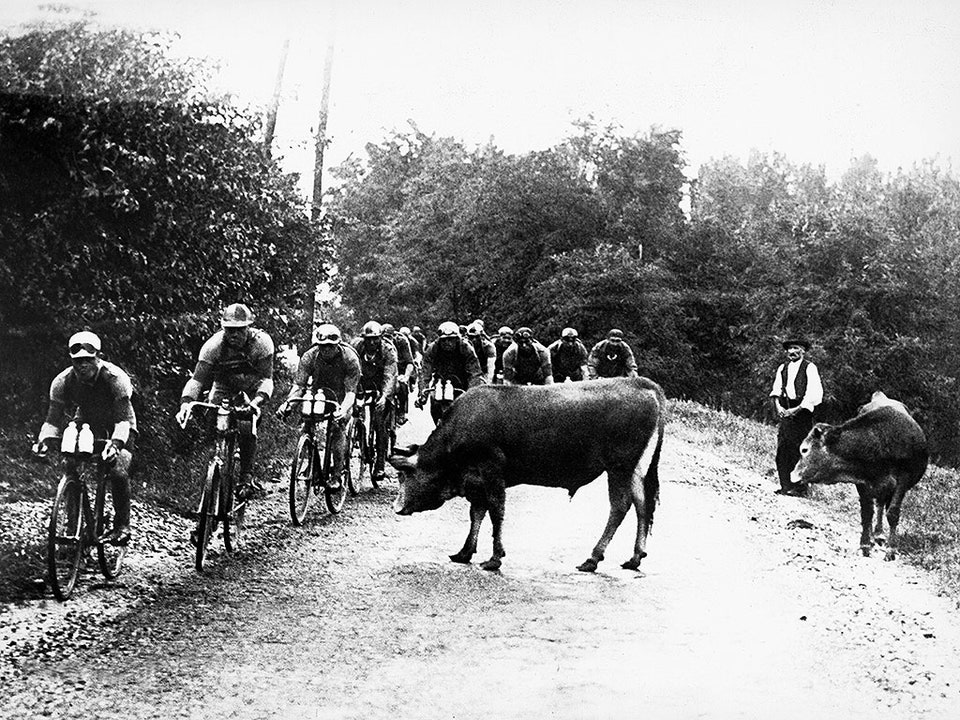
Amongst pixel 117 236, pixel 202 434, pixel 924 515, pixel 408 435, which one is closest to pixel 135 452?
pixel 202 434

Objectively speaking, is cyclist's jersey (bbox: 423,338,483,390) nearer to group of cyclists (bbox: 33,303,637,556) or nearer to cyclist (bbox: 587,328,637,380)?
group of cyclists (bbox: 33,303,637,556)

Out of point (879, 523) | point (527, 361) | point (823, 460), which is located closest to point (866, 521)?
point (879, 523)

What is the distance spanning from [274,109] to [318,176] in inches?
44.8

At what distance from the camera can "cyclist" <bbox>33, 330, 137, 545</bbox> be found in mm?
5844

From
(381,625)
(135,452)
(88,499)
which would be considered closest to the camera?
(381,625)

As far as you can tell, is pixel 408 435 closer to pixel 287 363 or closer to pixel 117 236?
pixel 287 363

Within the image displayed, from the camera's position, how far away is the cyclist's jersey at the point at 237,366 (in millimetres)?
7348

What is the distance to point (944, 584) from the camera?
5.00 m

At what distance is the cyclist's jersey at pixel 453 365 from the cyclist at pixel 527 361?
1118mm

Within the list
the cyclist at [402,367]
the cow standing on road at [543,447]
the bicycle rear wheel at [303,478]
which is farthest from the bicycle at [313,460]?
the cyclist at [402,367]

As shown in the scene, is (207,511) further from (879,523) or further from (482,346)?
(482,346)

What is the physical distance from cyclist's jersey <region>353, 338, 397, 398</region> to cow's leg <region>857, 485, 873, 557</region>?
16.8 feet

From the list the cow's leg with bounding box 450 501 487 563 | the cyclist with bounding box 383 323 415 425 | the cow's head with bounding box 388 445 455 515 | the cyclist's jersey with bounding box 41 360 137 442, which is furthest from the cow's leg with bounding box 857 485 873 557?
the cyclist with bounding box 383 323 415 425

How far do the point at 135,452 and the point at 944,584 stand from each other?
19.9ft
